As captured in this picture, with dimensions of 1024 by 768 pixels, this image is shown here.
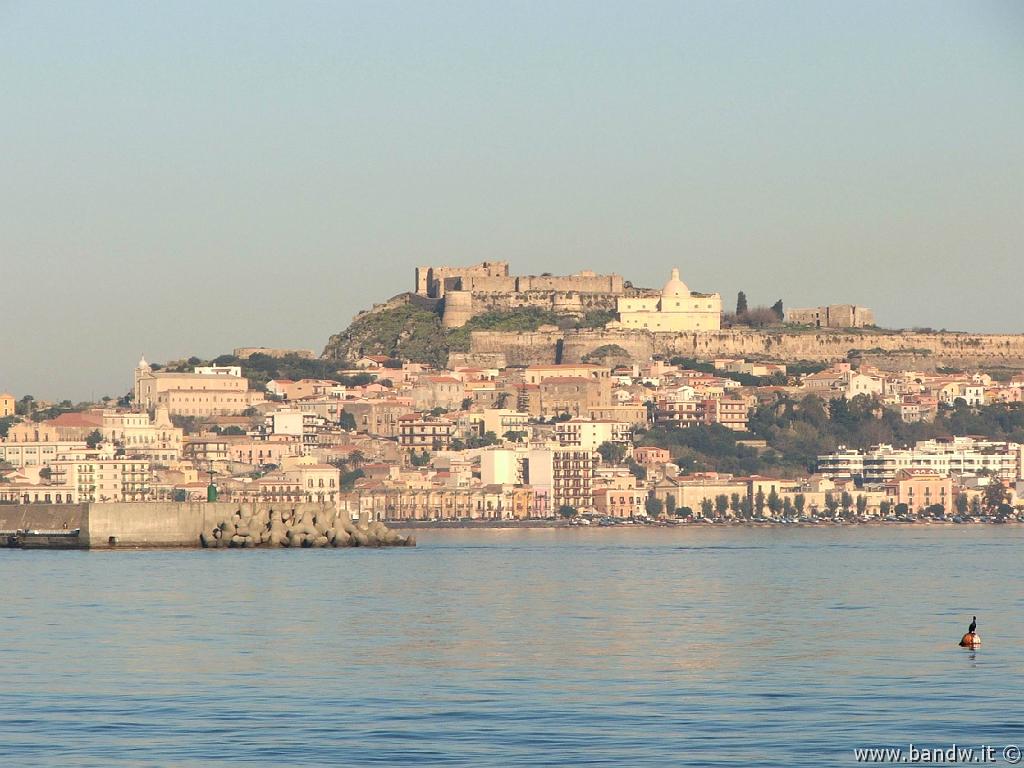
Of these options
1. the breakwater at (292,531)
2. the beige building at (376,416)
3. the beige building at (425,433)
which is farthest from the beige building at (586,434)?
the breakwater at (292,531)

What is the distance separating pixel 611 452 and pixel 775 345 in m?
28.9

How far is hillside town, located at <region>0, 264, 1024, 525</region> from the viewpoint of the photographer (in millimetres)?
119125

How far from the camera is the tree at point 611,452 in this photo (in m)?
130

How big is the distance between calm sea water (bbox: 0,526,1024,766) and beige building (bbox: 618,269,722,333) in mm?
106451

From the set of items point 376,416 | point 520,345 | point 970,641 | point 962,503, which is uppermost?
point 520,345

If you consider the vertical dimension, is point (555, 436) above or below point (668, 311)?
below

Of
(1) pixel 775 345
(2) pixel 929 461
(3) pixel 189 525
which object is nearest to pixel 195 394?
(1) pixel 775 345

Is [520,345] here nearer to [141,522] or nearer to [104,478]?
[104,478]

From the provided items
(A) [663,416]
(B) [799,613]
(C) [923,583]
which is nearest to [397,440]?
(A) [663,416]

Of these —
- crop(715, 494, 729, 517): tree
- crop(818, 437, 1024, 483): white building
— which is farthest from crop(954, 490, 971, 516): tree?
crop(715, 494, 729, 517): tree

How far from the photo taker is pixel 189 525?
65.5 metres

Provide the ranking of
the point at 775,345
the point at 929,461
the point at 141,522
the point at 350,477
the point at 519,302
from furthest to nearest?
the point at 775,345 < the point at 519,302 < the point at 929,461 < the point at 350,477 < the point at 141,522

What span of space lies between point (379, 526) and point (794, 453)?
67206 mm

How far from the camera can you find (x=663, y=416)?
141m
